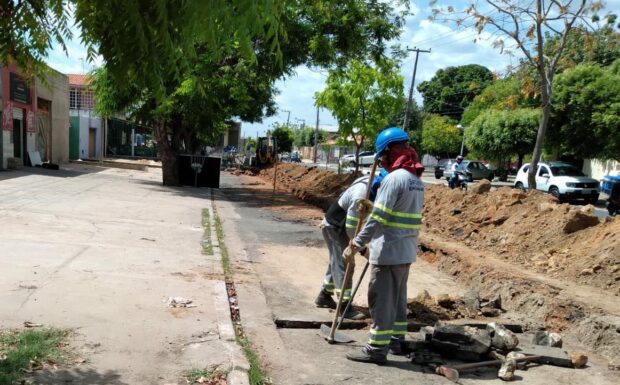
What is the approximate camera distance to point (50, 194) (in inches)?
554

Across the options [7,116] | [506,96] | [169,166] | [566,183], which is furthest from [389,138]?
[506,96]

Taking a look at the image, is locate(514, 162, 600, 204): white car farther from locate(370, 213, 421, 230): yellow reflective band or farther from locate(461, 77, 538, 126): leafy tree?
locate(370, 213, 421, 230): yellow reflective band

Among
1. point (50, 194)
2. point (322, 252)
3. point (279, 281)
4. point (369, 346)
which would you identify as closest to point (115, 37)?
point (369, 346)

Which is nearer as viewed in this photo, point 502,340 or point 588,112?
point 502,340

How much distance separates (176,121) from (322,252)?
12.9m

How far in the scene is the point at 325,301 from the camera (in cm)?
620

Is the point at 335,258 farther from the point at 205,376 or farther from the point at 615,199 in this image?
the point at 615,199

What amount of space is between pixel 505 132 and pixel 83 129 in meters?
29.0

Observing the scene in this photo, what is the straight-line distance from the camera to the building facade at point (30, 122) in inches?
808

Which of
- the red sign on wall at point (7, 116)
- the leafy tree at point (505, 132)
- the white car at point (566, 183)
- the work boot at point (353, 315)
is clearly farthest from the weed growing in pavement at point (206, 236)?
the leafy tree at point (505, 132)

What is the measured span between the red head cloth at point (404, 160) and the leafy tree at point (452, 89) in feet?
224

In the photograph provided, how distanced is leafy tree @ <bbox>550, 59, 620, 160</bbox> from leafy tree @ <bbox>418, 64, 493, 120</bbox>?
142 feet

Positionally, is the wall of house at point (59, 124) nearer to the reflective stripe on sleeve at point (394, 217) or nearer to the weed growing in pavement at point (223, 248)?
the weed growing in pavement at point (223, 248)

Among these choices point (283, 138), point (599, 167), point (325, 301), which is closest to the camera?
point (325, 301)
